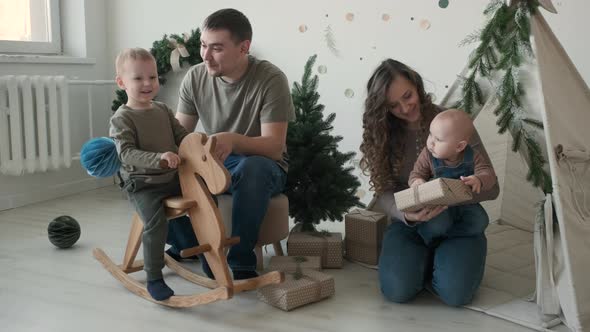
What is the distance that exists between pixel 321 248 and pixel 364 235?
0.19 m

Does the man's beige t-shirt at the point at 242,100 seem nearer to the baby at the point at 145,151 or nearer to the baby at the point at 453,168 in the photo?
the baby at the point at 145,151

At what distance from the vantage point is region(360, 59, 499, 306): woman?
1.96m

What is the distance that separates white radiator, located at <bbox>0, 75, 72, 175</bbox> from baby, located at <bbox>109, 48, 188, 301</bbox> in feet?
4.71

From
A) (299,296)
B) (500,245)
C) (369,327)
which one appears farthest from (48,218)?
(500,245)

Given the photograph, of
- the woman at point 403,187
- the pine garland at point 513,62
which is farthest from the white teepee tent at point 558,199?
the woman at point 403,187

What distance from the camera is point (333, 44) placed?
3264 mm

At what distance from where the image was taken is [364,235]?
2.42 metres

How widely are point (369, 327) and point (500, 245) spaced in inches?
40.2

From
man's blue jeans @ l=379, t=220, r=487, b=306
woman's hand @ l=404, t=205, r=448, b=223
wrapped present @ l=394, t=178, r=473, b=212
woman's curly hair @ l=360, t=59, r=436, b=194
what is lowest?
man's blue jeans @ l=379, t=220, r=487, b=306

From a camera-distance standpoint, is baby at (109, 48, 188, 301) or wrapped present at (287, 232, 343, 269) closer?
baby at (109, 48, 188, 301)

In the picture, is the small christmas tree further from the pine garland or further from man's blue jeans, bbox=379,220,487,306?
the pine garland

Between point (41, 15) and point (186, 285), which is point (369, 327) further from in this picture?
point (41, 15)

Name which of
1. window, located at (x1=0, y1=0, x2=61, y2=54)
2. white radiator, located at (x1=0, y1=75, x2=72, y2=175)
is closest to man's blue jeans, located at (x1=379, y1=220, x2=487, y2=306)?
white radiator, located at (x1=0, y1=75, x2=72, y2=175)

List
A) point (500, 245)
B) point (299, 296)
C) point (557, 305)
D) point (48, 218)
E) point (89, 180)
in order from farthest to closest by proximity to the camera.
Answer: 1. point (89, 180)
2. point (48, 218)
3. point (500, 245)
4. point (299, 296)
5. point (557, 305)
